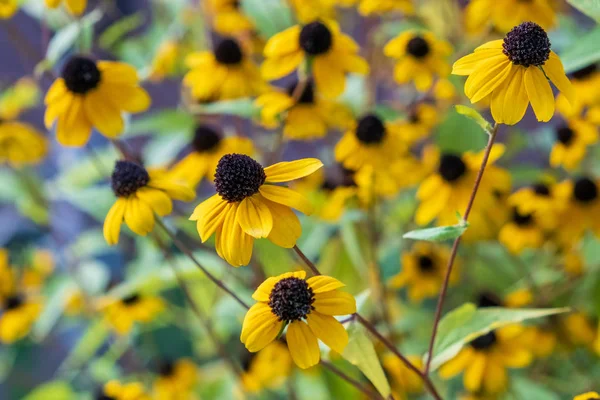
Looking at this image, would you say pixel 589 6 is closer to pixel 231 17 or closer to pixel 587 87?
pixel 587 87

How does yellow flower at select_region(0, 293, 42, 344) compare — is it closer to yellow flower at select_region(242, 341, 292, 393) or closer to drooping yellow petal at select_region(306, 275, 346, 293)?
yellow flower at select_region(242, 341, 292, 393)

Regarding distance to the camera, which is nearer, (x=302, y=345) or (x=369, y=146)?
(x=302, y=345)

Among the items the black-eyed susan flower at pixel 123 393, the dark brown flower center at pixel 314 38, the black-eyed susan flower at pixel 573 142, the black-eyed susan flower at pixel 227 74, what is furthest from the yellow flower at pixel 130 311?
the black-eyed susan flower at pixel 573 142

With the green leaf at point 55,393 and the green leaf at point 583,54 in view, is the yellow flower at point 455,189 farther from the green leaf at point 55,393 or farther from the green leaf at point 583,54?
the green leaf at point 55,393

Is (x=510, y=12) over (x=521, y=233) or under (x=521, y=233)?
over

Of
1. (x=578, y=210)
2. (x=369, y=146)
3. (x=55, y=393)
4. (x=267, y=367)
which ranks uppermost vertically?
(x=369, y=146)

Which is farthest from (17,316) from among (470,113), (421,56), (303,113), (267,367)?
(470,113)
